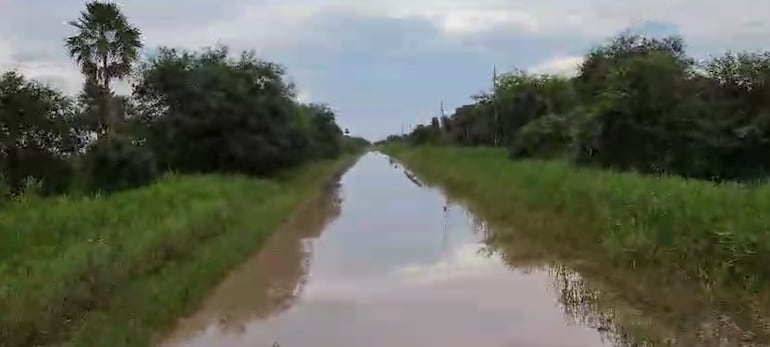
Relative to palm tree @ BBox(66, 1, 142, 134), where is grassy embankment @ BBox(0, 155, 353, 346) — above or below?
below

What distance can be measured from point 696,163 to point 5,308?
54.6ft

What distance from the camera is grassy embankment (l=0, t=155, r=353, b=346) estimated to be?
783 cm

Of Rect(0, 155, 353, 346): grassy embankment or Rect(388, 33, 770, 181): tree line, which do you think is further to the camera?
Rect(388, 33, 770, 181): tree line

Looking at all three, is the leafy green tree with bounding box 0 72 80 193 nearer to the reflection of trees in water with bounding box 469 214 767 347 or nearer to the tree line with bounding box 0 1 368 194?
the tree line with bounding box 0 1 368 194

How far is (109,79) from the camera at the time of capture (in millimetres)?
30734

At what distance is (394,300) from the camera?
10.3 metres

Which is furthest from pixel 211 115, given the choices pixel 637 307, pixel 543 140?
pixel 637 307

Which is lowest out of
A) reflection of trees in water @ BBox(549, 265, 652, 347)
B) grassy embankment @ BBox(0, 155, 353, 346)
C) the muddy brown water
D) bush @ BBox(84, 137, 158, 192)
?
the muddy brown water

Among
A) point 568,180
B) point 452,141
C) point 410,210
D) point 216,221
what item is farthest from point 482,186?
point 452,141

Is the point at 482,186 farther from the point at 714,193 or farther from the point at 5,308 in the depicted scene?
the point at 5,308

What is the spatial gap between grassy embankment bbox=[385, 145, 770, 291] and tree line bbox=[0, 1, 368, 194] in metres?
12.2

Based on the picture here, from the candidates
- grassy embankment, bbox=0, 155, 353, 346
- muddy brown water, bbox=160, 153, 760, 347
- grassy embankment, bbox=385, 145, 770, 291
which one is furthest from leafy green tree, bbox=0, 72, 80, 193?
grassy embankment, bbox=385, 145, 770, 291

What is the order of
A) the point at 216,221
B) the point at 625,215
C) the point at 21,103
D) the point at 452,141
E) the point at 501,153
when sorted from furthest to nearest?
the point at 452,141, the point at 501,153, the point at 21,103, the point at 216,221, the point at 625,215

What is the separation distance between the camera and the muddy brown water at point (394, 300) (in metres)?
8.25
